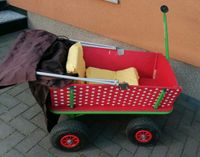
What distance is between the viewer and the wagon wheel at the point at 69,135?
2705 mm

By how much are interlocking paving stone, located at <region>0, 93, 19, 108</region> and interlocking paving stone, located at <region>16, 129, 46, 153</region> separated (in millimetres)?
585

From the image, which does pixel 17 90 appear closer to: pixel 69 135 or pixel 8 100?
pixel 8 100

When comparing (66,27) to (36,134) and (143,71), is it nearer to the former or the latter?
(143,71)

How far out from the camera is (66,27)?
4492 millimetres

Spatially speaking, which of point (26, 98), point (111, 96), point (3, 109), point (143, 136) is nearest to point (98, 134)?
point (143, 136)

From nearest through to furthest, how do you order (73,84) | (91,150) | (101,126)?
(73,84)
(91,150)
(101,126)

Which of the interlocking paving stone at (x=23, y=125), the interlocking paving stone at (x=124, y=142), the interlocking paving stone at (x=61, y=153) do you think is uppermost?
the interlocking paving stone at (x=124, y=142)

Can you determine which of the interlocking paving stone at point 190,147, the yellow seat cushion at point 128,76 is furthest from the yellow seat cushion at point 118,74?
the interlocking paving stone at point 190,147

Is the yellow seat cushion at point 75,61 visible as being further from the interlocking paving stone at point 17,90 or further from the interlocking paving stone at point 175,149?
the interlocking paving stone at point 175,149

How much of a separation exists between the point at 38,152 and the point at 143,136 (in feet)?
3.74

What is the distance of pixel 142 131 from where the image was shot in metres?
2.85

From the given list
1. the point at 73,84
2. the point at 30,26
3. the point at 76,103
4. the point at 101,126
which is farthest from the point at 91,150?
the point at 30,26

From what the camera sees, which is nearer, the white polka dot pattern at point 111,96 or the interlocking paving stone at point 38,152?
the white polka dot pattern at point 111,96

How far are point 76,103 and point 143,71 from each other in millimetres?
1063
